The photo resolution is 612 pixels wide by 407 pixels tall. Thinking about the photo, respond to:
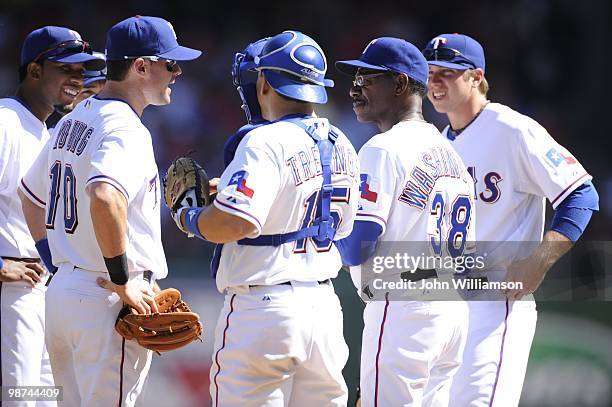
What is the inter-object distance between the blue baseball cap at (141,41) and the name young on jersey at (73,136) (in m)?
0.38

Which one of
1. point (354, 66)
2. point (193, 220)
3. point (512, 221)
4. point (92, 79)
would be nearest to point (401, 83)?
point (354, 66)

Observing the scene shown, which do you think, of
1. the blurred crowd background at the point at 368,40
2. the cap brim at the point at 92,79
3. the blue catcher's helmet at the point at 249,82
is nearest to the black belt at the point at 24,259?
the cap brim at the point at 92,79

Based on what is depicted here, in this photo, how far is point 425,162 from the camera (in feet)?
16.2

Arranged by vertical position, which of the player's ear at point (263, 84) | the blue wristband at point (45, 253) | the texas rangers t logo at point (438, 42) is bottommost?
the blue wristband at point (45, 253)

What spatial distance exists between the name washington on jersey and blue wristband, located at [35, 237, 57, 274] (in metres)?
1.46

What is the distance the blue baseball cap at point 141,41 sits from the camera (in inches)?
189

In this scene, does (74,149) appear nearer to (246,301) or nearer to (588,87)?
(246,301)

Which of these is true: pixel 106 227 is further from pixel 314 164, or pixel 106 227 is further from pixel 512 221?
pixel 512 221

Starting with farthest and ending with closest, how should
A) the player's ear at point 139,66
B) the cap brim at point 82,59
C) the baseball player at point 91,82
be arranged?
the baseball player at point 91,82
the cap brim at point 82,59
the player's ear at point 139,66

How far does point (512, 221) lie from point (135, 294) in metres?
2.26

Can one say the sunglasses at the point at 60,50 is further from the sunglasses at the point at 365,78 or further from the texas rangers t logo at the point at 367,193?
the texas rangers t logo at the point at 367,193

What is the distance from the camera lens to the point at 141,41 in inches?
190

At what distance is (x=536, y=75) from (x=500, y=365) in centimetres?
813

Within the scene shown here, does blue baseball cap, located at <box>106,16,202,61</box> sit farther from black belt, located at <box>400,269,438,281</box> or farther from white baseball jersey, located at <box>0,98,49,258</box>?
black belt, located at <box>400,269,438,281</box>
